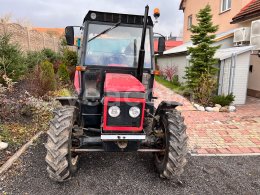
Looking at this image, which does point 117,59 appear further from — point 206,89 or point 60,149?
point 206,89

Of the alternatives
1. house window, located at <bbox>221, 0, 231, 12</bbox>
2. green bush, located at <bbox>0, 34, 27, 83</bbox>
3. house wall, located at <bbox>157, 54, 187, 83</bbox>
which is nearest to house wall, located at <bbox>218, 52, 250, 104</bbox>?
house wall, located at <bbox>157, 54, 187, 83</bbox>

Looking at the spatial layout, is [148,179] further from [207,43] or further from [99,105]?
[207,43]

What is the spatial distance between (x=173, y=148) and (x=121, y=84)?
109 cm

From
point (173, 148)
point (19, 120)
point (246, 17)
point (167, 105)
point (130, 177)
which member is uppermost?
point (246, 17)

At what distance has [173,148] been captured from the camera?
9.91 ft

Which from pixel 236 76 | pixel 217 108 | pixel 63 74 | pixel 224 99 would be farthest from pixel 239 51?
pixel 63 74

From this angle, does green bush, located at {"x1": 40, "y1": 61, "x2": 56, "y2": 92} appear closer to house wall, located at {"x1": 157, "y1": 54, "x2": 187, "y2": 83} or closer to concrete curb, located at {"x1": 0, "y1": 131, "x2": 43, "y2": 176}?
concrete curb, located at {"x1": 0, "y1": 131, "x2": 43, "y2": 176}

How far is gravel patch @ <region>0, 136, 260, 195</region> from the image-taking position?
9.77ft

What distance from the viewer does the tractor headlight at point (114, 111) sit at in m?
2.80

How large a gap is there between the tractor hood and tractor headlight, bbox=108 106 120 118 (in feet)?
0.74

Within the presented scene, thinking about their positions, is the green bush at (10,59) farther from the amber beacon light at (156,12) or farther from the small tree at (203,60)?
the small tree at (203,60)

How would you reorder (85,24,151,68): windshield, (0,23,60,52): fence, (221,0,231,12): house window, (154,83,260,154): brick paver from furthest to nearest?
(221,0,231,12): house window → (0,23,60,52): fence → (154,83,260,154): brick paver → (85,24,151,68): windshield

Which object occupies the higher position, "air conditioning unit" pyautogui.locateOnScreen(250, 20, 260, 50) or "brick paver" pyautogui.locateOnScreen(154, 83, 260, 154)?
"air conditioning unit" pyautogui.locateOnScreen(250, 20, 260, 50)

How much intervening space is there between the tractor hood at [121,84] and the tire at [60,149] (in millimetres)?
669
